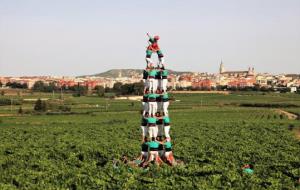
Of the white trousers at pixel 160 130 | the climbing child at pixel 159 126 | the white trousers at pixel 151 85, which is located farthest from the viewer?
the white trousers at pixel 160 130

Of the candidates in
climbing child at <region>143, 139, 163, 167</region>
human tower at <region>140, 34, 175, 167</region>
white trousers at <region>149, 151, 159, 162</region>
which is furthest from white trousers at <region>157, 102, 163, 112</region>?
white trousers at <region>149, 151, 159, 162</region>

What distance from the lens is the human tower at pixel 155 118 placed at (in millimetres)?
26312

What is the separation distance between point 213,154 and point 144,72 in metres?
10.8

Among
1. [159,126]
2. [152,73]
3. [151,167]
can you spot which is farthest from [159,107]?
[151,167]

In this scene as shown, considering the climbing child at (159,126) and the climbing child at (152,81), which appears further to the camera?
the climbing child at (159,126)

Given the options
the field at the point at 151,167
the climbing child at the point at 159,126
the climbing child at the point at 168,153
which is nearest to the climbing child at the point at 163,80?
the climbing child at the point at 159,126

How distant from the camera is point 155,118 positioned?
26312 millimetres

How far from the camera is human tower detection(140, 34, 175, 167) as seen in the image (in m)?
26.3

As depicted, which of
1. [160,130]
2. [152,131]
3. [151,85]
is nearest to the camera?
[152,131]

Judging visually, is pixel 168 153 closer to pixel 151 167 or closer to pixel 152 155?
pixel 152 155

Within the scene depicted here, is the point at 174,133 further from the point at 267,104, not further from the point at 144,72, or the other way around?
the point at 267,104

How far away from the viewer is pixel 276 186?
22766mm

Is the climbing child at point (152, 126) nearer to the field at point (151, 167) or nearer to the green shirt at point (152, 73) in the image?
the field at point (151, 167)

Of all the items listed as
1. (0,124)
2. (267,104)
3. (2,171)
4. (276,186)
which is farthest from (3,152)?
(267,104)
